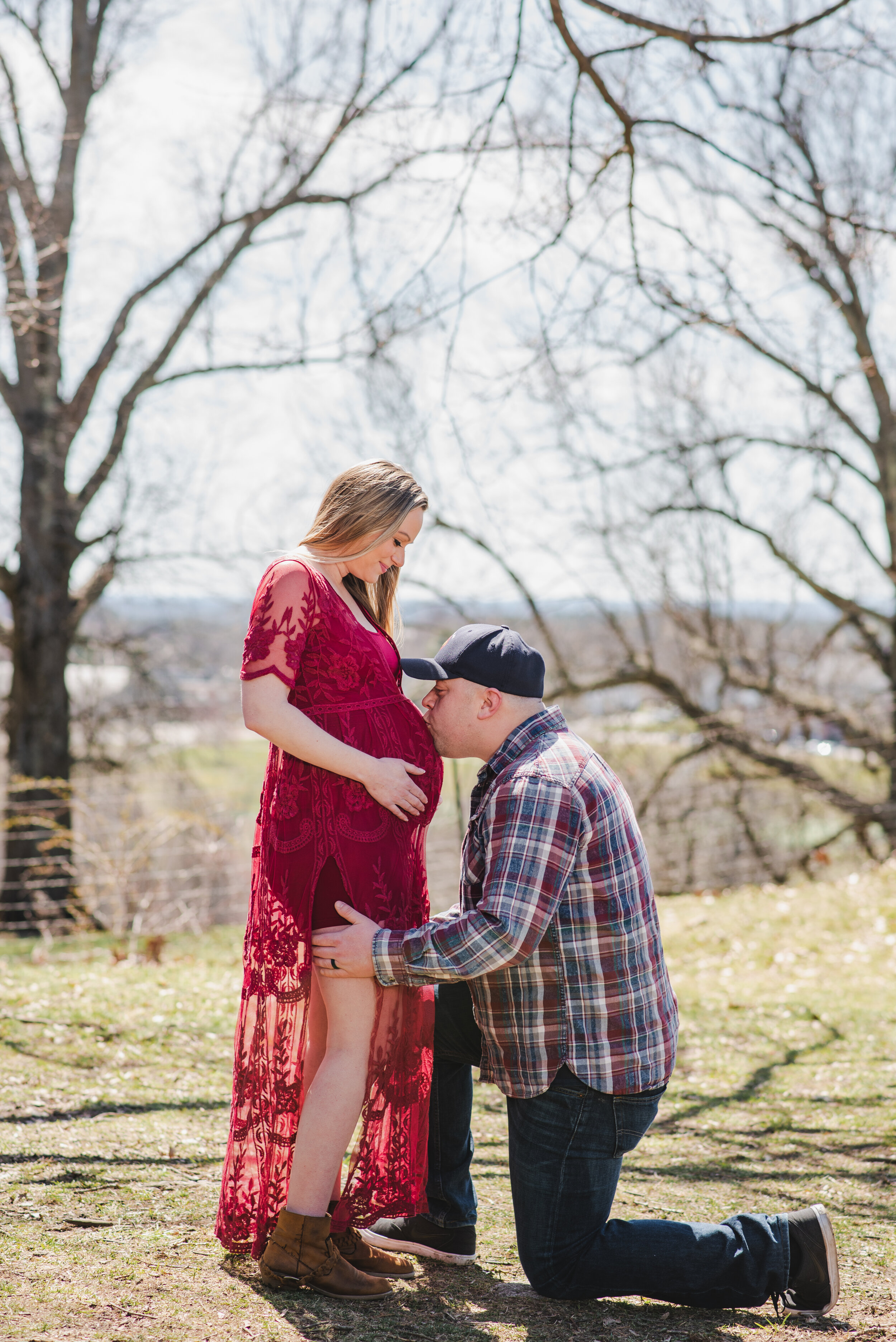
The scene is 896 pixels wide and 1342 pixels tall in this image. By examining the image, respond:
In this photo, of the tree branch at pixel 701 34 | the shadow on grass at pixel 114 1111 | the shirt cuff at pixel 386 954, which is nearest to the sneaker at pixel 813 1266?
the shirt cuff at pixel 386 954

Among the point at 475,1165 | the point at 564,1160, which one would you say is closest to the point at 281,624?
the point at 564,1160

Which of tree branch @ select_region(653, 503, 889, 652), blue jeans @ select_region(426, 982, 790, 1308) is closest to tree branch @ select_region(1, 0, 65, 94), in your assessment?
tree branch @ select_region(653, 503, 889, 652)

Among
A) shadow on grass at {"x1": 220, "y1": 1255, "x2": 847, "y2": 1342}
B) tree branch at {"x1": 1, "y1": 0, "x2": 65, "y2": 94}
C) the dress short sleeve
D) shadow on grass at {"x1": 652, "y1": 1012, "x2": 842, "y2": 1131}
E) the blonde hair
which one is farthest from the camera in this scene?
tree branch at {"x1": 1, "y1": 0, "x2": 65, "y2": 94}

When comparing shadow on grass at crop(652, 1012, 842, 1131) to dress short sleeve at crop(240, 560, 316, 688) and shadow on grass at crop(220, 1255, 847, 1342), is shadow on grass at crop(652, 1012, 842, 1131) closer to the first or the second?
shadow on grass at crop(220, 1255, 847, 1342)

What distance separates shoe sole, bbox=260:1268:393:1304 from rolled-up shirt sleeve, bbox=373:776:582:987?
598 millimetres

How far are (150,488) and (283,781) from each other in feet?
31.9

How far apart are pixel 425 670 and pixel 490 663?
0.45ft

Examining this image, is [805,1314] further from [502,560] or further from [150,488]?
[150,488]

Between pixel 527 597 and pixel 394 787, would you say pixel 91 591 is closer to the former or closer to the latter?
pixel 527 597

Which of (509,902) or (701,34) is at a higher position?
(701,34)

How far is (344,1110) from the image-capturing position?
2.18m

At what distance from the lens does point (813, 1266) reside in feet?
6.93

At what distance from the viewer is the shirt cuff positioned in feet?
7.07

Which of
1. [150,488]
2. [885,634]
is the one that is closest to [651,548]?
[885,634]
